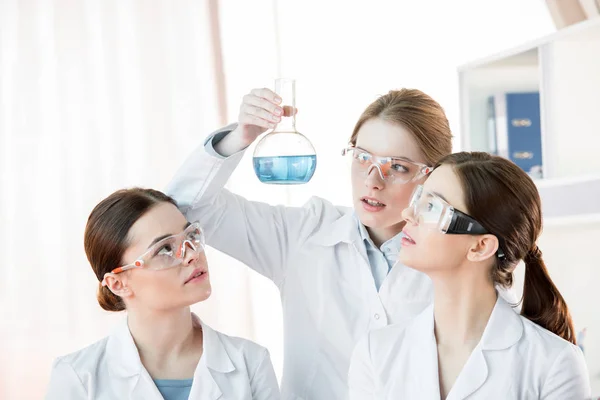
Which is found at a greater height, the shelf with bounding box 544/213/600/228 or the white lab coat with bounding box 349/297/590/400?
the shelf with bounding box 544/213/600/228

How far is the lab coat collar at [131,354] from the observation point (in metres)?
2.05

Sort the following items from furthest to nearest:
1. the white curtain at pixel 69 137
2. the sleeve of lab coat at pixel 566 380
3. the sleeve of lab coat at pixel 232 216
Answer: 1. the white curtain at pixel 69 137
2. the sleeve of lab coat at pixel 232 216
3. the sleeve of lab coat at pixel 566 380

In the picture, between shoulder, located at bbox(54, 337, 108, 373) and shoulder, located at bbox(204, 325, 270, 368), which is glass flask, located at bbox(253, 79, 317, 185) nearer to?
shoulder, located at bbox(204, 325, 270, 368)

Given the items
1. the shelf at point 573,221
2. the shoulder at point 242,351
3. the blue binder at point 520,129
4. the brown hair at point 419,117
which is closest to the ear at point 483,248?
the brown hair at point 419,117

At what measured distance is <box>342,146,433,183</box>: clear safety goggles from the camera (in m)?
2.06

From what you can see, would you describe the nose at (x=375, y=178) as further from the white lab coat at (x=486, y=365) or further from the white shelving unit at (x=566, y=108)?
the white shelving unit at (x=566, y=108)

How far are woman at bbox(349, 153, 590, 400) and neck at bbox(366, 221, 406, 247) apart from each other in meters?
0.36

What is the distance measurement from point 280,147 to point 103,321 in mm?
1994

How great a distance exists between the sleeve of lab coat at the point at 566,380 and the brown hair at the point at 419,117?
0.65 m

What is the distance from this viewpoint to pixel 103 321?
3.70 meters

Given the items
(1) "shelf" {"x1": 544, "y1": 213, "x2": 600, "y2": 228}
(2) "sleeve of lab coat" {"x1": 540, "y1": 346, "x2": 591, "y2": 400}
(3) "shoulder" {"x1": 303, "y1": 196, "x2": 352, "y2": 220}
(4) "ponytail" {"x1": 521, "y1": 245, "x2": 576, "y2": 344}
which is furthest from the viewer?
(1) "shelf" {"x1": 544, "y1": 213, "x2": 600, "y2": 228}

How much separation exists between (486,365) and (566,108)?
1.67 metres

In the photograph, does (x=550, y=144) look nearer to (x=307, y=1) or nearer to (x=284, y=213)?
(x=284, y=213)

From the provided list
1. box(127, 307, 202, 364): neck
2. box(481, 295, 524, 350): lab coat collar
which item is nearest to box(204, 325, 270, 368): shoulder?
box(127, 307, 202, 364): neck
